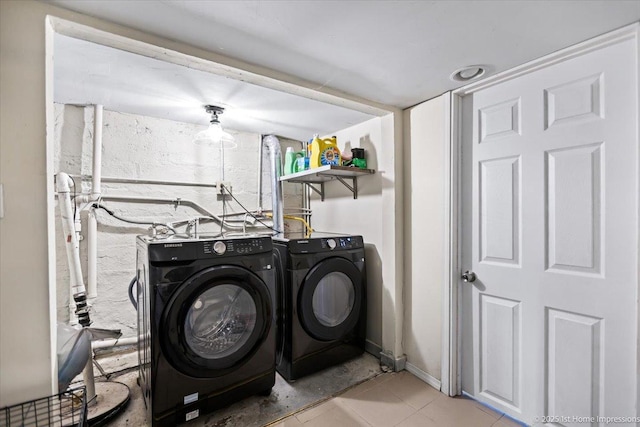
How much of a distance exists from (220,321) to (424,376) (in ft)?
4.73

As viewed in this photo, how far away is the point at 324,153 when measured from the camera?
85.4 inches

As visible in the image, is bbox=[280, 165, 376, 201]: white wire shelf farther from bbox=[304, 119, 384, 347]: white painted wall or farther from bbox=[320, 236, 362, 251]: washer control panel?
bbox=[320, 236, 362, 251]: washer control panel

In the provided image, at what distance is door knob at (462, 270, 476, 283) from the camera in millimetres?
1735

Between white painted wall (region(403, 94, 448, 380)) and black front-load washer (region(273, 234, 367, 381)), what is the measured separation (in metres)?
0.38

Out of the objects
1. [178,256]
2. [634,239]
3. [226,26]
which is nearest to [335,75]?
[226,26]

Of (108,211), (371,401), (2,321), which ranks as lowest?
(371,401)

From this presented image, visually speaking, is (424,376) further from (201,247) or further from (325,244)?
(201,247)

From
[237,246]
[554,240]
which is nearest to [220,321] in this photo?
[237,246]

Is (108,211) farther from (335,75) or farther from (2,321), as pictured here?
(335,75)

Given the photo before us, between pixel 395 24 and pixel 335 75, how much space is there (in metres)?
0.51

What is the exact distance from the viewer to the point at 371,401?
1.76m

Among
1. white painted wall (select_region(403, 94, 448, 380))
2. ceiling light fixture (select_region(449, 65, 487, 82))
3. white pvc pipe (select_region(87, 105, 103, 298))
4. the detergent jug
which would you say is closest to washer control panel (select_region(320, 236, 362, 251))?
white painted wall (select_region(403, 94, 448, 380))

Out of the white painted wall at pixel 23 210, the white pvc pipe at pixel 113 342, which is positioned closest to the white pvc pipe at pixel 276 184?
the white pvc pipe at pixel 113 342

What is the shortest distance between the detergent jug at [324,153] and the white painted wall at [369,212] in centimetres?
35
